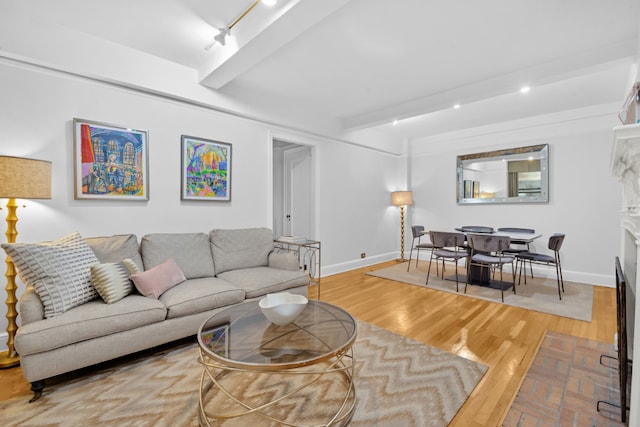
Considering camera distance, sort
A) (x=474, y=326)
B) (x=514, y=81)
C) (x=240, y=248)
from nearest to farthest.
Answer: (x=474, y=326)
(x=514, y=81)
(x=240, y=248)

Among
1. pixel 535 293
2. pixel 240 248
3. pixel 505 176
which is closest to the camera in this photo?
pixel 240 248

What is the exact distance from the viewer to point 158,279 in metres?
2.40

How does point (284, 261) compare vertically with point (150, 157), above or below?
below

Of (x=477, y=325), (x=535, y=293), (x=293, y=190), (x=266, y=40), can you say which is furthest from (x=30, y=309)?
(x=535, y=293)

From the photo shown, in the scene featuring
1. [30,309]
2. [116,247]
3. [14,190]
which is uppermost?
A: [14,190]

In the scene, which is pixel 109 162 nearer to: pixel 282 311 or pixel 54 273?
pixel 54 273

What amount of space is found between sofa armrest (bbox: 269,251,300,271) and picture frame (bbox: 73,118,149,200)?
1484 millimetres

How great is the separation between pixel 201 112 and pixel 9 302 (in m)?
2.37

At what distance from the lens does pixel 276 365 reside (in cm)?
134

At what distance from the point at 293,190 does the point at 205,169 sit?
2201 millimetres

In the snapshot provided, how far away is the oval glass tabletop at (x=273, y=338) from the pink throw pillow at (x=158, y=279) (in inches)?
29.7

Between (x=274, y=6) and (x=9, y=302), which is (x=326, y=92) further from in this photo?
(x=9, y=302)

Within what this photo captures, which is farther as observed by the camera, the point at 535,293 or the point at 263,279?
the point at 535,293

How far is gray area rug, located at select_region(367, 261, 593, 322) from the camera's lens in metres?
3.23
